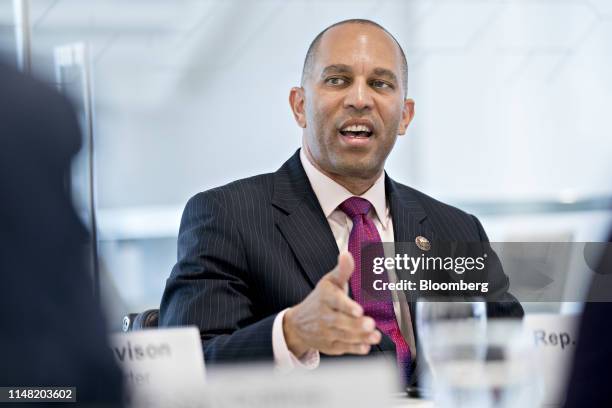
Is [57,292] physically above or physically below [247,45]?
below

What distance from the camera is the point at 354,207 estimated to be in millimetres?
2131

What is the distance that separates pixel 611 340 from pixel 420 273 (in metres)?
0.74

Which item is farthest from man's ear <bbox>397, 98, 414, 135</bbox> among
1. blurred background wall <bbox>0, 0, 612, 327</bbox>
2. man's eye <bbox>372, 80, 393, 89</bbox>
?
blurred background wall <bbox>0, 0, 612, 327</bbox>

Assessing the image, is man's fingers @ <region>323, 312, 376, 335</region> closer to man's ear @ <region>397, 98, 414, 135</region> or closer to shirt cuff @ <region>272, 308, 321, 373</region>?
shirt cuff @ <region>272, 308, 321, 373</region>

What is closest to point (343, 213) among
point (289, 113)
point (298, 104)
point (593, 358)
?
point (298, 104)

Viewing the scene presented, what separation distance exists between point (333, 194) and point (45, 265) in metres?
1.48

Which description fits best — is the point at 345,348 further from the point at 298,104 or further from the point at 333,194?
the point at 298,104

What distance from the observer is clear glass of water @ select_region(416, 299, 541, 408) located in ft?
3.60

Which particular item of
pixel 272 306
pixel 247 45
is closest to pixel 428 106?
pixel 247 45

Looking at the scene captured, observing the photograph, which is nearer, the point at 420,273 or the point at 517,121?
the point at 420,273

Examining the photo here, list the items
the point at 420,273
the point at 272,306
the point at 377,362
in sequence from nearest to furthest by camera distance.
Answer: the point at 377,362
the point at 420,273
the point at 272,306

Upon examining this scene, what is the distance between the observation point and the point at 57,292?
29.0 inches

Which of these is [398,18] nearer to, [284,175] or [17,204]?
[284,175]

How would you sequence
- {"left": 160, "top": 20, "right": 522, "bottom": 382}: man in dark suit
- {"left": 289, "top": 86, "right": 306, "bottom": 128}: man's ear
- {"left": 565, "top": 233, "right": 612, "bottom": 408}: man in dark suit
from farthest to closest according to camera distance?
{"left": 289, "top": 86, "right": 306, "bottom": 128}: man's ear, {"left": 160, "top": 20, "right": 522, "bottom": 382}: man in dark suit, {"left": 565, "top": 233, "right": 612, "bottom": 408}: man in dark suit
